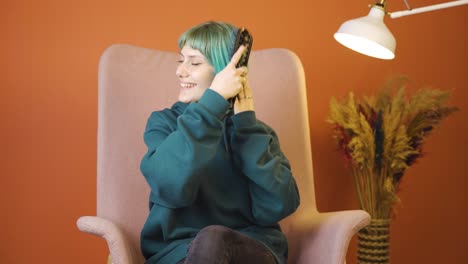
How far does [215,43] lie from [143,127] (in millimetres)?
486

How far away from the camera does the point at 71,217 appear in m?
2.44

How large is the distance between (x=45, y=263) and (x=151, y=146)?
987mm

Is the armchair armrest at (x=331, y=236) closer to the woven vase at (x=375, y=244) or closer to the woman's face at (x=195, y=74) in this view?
the woman's face at (x=195, y=74)

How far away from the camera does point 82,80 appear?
245 cm

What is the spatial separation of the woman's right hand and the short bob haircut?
40 millimetres

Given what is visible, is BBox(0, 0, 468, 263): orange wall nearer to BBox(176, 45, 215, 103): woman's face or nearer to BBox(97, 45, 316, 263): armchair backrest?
BBox(97, 45, 316, 263): armchair backrest

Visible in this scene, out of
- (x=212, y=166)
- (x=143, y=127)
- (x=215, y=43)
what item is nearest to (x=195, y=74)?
(x=215, y=43)

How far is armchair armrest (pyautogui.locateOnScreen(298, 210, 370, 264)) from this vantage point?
1.68m

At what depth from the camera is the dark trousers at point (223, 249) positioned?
1.38m

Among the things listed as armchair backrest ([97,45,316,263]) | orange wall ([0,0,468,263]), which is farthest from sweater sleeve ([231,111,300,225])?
orange wall ([0,0,468,263])

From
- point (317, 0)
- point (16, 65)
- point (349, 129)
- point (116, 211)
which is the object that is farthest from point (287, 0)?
point (116, 211)

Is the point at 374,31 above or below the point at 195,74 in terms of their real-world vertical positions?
above

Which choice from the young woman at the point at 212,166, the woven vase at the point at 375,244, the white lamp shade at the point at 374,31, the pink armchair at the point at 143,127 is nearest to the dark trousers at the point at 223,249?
the young woman at the point at 212,166

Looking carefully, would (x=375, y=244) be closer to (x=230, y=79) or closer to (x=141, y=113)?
(x=141, y=113)
